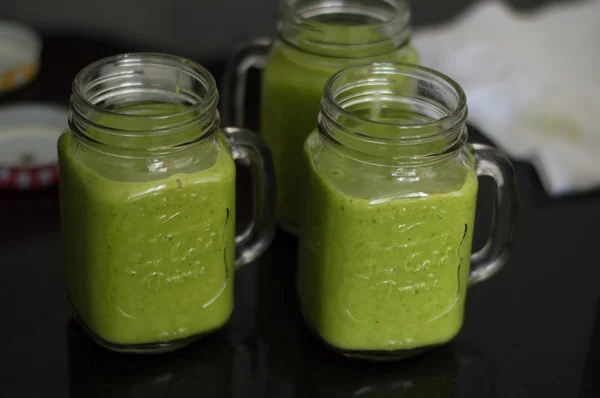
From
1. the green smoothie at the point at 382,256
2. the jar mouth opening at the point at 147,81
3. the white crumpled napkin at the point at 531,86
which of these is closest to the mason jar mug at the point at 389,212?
the green smoothie at the point at 382,256

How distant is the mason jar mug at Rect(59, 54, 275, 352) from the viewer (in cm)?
66

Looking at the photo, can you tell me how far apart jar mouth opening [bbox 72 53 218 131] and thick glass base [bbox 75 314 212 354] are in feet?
0.63

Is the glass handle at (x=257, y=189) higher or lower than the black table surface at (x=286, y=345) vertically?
higher

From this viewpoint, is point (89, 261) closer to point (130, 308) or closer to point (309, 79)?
point (130, 308)

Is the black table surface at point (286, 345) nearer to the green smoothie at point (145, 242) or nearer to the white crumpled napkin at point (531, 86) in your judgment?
the green smoothie at point (145, 242)

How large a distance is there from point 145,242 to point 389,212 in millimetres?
191

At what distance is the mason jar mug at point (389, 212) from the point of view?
2.19ft

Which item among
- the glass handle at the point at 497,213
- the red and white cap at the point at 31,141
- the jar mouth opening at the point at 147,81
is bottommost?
the red and white cap at the point at 31,141

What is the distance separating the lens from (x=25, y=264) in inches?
33.8

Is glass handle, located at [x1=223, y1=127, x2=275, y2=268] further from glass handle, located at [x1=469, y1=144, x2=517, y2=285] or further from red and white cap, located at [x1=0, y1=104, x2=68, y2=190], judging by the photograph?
red and white cap, located at [x1=0, y1=104, x2=68, y2=190]

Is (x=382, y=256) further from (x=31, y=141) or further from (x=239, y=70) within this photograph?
(x=31, y=141)

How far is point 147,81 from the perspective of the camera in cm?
74

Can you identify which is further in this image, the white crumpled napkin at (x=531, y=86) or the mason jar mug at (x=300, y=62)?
the white crumpled napkin at (x=531, y=86)

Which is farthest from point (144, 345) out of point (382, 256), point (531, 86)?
point (531, 86)
